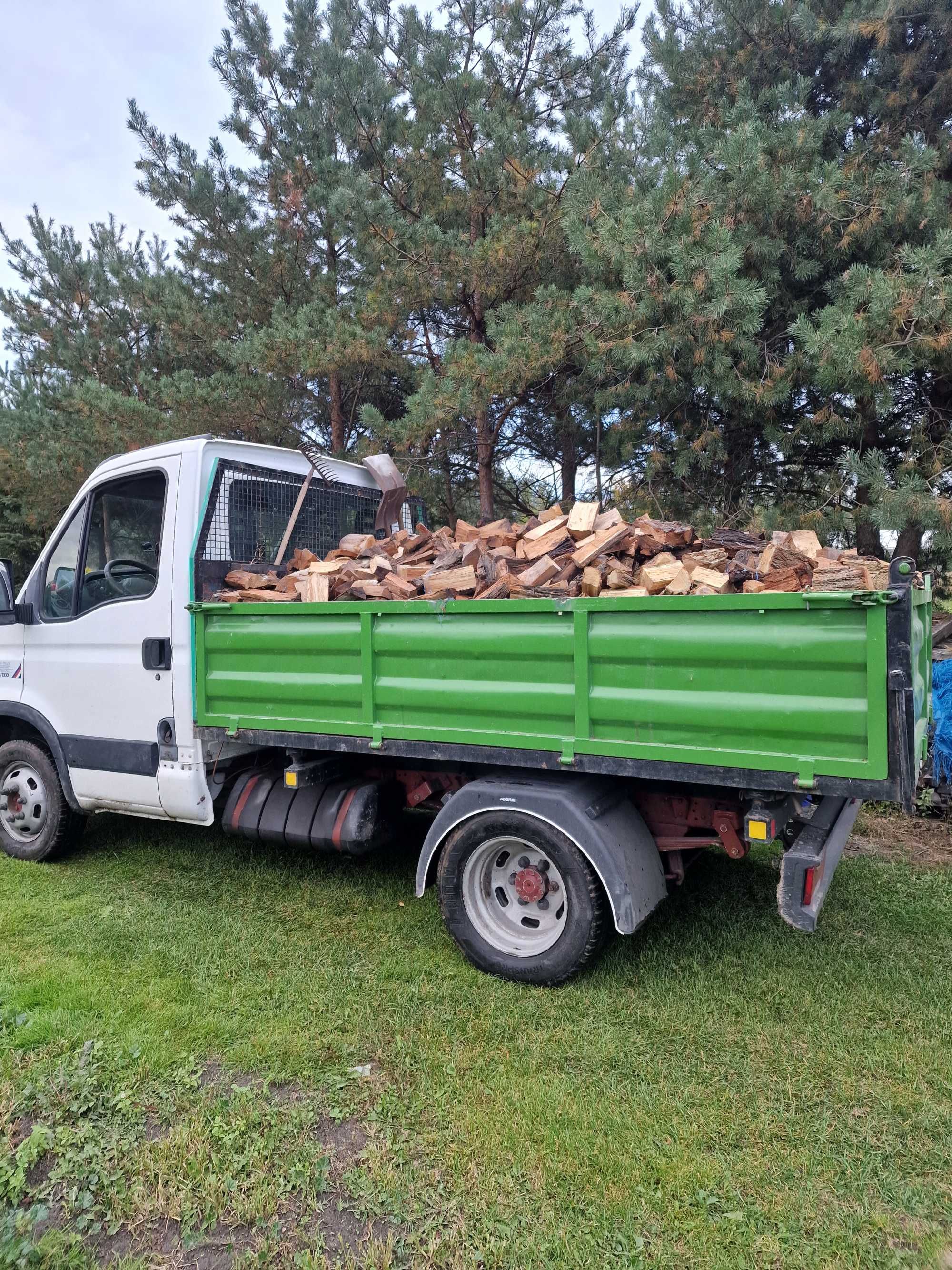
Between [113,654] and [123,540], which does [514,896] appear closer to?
[113,654]

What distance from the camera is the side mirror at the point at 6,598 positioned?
4.65 m

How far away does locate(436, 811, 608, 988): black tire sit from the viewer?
3.24m

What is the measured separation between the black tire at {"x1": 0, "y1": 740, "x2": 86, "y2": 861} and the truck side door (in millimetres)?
256

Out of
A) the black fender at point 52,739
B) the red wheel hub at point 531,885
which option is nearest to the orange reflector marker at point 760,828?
the red wheel hub at point 531,885

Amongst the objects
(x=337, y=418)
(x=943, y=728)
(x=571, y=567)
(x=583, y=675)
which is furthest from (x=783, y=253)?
(x=337, y=418)

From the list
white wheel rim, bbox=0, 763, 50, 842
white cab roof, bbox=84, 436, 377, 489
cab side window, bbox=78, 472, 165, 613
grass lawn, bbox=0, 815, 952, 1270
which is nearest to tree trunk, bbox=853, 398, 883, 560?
grass lawn, bbox=0, 815, 952, 1270

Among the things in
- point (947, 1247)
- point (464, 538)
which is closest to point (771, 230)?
point (464, 538)

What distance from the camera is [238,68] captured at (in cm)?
902

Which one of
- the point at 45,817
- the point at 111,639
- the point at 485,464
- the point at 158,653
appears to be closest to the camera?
the point at 158,653

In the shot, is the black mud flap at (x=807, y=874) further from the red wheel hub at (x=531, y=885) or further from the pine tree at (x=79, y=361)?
the pine tree at (x=79, y=361)

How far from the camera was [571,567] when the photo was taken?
3.57m

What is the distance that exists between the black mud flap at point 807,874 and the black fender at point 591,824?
559 mm

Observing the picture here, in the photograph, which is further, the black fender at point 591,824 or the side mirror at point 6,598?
the side mirror at point 6,598

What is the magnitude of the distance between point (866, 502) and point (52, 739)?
619cm
